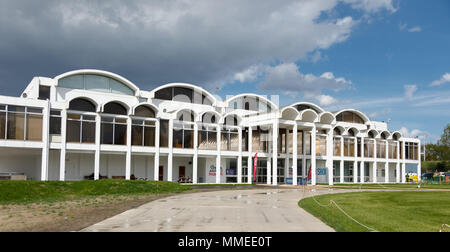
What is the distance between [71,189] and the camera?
3173 centimetres

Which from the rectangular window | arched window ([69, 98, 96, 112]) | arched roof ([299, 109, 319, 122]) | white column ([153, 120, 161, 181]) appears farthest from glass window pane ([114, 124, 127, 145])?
arched roof ([299, 109, 319, 122])

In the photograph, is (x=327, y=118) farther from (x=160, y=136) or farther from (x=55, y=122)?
(x=55, y=122)

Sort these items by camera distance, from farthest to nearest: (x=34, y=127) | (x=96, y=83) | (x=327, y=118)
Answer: (x=327, y=118) → (x=96, y=83) → (x=34, y=127)

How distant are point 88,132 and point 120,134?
10.6 ft

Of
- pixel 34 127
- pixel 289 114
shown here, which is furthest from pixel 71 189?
pixel 289 114

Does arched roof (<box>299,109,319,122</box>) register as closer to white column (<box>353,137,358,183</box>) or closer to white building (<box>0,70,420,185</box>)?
white building (<box>0,70,420,185</box>)

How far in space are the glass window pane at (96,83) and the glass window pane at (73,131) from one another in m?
6.31

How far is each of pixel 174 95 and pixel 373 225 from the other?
127 feet

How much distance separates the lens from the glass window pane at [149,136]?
44031 millimetres

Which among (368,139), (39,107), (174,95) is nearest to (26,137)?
(39,107)

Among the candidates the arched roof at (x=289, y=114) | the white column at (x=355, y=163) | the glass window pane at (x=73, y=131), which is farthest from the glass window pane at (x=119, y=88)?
the white column at (x=355, y=163)

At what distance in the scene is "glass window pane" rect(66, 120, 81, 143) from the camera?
39500 millimetres

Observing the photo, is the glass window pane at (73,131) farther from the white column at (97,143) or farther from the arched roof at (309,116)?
the arched roof at (309,116)
